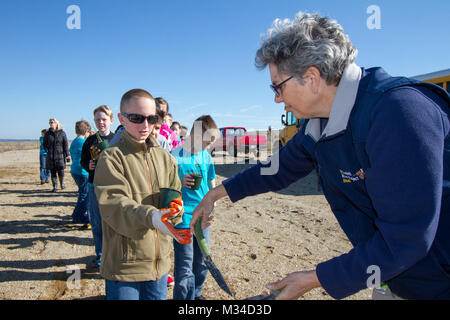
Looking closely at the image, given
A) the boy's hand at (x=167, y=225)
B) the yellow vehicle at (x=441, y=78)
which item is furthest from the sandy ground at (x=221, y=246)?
the yellow vehicle at (x=441, y=78)

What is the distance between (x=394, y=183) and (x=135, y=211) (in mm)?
1392

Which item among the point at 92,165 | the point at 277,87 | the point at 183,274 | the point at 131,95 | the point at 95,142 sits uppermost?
the point at 131,95

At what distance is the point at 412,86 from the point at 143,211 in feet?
4.91

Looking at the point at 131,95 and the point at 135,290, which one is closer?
the point at 135,290

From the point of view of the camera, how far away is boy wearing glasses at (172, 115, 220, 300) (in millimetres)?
2748

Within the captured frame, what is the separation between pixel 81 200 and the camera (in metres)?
5.61

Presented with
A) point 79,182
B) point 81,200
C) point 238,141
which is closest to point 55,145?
point 79,182

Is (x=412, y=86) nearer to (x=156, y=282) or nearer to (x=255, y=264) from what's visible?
(x=156, y=282)

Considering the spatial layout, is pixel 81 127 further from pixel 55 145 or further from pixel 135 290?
pixel 135 290

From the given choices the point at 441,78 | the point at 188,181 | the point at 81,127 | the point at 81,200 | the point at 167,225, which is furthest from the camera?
the point at 441,78

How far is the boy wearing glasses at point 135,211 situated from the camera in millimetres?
1740

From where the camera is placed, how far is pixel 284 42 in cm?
128

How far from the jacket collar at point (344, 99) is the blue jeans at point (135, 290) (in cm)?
159
